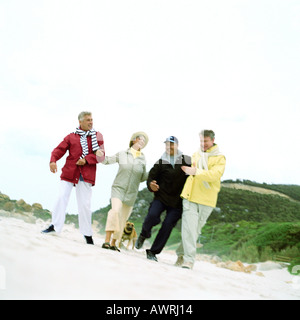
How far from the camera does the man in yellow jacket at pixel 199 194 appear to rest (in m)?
5.35

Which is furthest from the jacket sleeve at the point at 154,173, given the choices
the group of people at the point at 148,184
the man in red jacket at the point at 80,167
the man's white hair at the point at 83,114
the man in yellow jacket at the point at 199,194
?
the man's white hair at the point at 83,114

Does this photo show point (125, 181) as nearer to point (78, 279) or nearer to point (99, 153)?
point (99, 153)

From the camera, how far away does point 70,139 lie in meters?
5.93

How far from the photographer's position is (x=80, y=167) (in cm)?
584

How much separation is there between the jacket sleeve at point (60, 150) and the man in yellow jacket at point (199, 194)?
6.35 ft

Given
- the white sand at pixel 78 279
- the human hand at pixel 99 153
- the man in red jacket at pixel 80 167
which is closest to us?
the white sand at pixel 78 279

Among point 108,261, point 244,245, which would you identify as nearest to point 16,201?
point 244,245

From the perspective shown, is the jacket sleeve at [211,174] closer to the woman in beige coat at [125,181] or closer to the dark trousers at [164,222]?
the dark trousers at [164,222]

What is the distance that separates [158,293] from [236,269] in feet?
19.8

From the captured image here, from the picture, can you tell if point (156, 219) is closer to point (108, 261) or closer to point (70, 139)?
point (70, 139)

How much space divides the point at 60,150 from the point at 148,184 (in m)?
1.45

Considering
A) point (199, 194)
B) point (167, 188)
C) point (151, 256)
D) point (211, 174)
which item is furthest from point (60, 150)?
point (211, 174)
